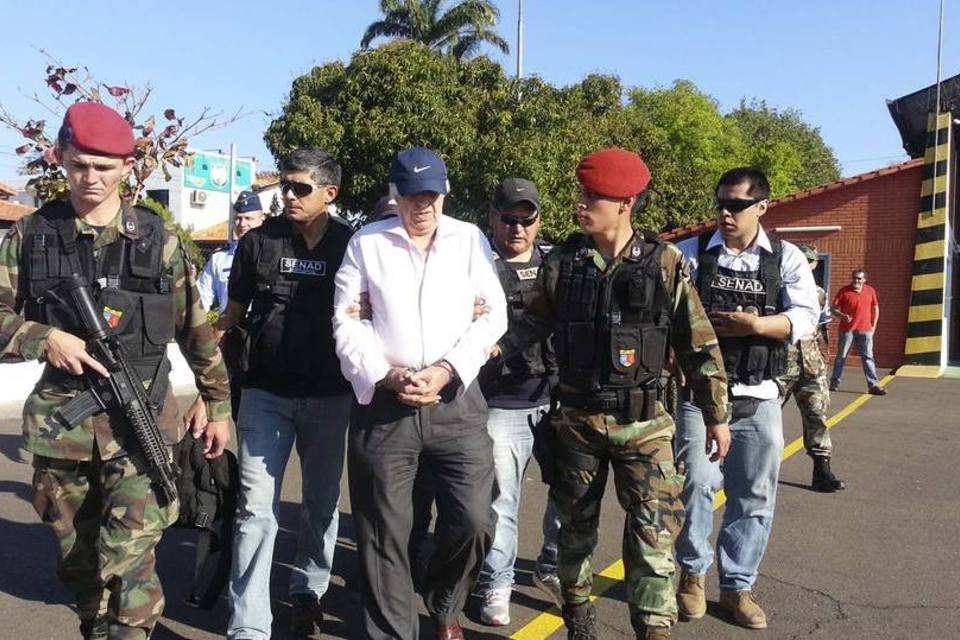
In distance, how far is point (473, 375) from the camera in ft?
10.7

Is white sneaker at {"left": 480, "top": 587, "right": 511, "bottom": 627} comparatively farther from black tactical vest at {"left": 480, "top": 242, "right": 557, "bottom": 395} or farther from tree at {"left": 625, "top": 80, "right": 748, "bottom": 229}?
tree at {"left": 625, "top": 80, "right": 748, "bottom": 229}

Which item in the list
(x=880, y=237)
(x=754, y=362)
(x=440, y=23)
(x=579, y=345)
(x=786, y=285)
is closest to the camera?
(x=579, y=345)

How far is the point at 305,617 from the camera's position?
147 inches

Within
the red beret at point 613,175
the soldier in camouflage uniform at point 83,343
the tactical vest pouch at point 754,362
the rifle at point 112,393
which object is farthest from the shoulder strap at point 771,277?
the rifle at point 112,393

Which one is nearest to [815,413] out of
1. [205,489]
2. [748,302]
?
[748,302]

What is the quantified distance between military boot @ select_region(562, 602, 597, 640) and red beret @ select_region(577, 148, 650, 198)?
1.59 m

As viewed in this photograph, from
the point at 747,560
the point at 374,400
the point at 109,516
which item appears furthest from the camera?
the point at 747,560

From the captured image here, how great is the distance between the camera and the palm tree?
29.9m

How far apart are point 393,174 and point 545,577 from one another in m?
2.23

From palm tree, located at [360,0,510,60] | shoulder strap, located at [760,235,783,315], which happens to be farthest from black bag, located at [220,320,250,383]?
palm tree, located at [360,0,510,60]

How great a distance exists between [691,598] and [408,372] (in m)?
1.83

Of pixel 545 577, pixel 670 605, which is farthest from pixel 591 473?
pixel 545 577

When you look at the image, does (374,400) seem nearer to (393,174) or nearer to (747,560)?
(393,174)

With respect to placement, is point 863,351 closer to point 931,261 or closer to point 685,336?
point 931,261
